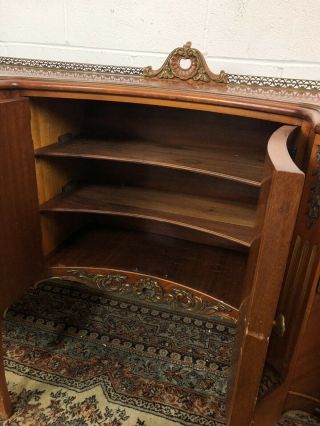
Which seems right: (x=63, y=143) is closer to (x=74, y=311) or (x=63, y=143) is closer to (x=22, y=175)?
(x=22, y=175)

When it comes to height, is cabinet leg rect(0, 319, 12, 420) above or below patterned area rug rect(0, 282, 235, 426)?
above

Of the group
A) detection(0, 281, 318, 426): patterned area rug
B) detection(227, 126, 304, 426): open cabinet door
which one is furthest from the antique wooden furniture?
detection(0, 281, 318, 426): patterned area rug

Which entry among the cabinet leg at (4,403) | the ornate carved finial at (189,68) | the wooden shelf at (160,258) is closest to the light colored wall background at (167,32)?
the ornate carved finial at (189,68)

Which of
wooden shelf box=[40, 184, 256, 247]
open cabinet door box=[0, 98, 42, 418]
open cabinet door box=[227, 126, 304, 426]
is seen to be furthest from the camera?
wooden shelf box=[40, 184, 256, 247]

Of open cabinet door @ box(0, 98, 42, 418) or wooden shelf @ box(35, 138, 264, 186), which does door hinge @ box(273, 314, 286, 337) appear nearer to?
wooden shelf @ box(35, 138, 264, 186)

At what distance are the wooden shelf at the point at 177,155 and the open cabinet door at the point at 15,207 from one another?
0.08 m

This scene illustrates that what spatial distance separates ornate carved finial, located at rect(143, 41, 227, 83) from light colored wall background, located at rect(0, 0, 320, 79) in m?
0.18

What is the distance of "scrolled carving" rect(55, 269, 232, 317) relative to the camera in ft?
3.04

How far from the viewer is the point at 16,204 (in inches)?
34.2

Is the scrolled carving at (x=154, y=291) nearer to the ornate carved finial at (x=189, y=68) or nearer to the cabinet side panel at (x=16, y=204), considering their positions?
the cabinet side panel at (x=16, y=204)

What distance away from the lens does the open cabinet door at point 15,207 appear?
0.81 m

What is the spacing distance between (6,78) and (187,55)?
1.59ft

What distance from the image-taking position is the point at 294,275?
2.23 ft

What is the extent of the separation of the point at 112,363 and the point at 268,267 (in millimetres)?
791
